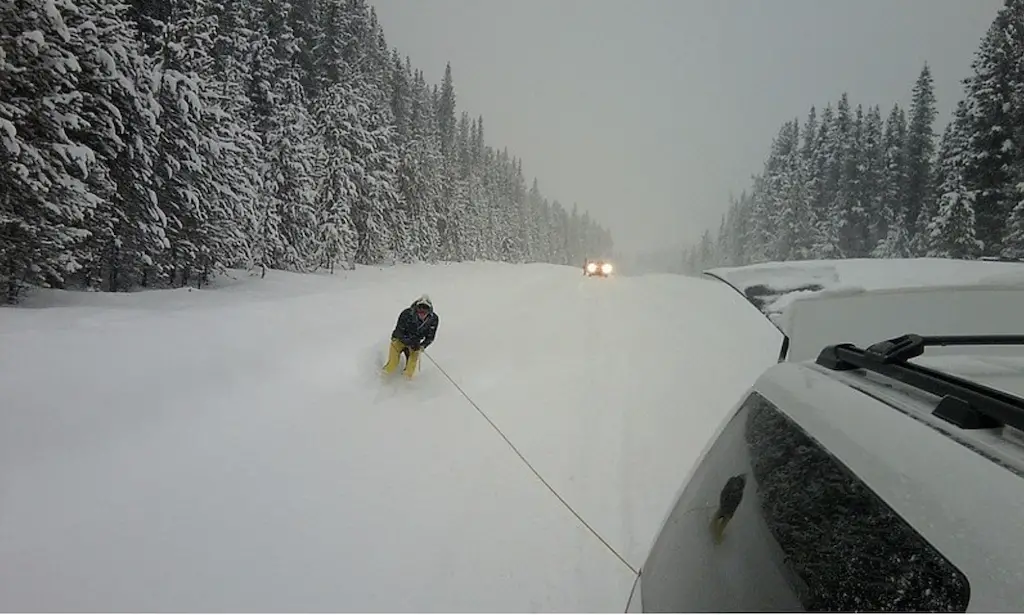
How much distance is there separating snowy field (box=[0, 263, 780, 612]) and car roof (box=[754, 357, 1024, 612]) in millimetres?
2949

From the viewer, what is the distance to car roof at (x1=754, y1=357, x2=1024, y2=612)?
2.36 ft

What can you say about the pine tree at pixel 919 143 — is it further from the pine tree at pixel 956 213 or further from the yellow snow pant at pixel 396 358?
the yellow snow pant at pixel 396 358

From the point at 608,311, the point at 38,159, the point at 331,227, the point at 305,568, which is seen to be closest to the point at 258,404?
the point at 305,568

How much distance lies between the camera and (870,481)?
1004 mm

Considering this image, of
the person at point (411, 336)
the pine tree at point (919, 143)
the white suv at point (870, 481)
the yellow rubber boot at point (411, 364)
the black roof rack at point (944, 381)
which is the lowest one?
the yellow rubber boot at point (411, 364)

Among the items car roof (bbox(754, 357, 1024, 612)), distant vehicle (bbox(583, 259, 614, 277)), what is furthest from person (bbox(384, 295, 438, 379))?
distant vehicle (bbox(583, 259, 614, 277))

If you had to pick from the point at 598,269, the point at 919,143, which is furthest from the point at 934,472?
the point at 919,143

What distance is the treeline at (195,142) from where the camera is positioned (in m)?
10.6

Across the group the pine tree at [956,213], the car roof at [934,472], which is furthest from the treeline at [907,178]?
the car roof at [934,472]

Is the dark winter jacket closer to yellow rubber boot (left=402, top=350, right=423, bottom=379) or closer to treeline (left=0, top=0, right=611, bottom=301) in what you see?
yellow rubber boot (left=402, top=350, right=423, bottom=379)

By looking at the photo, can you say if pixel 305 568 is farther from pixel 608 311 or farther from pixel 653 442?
pixel 608 311

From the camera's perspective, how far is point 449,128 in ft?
195

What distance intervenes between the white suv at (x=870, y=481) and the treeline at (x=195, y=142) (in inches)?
508

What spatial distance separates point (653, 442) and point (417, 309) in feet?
14.5
